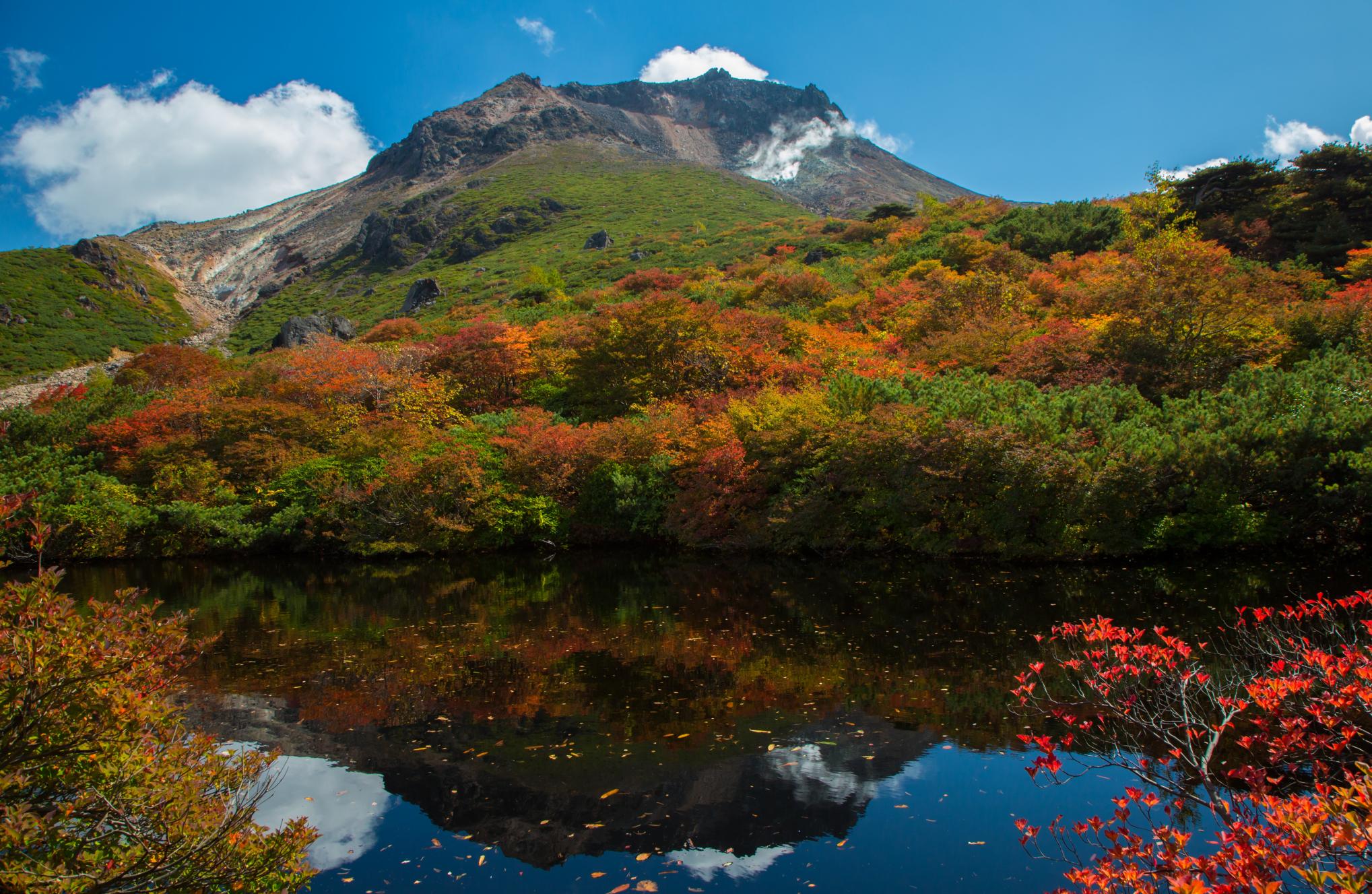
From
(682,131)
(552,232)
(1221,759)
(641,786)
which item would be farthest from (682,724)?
(682,131)

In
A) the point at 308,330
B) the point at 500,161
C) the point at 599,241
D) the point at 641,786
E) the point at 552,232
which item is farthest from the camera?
the point at 500,161

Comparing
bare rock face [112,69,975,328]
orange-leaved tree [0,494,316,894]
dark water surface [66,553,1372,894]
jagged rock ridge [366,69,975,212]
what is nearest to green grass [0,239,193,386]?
bare rock face [112,69,975,328]

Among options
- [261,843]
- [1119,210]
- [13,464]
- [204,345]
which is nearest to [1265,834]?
Result: [261,843]

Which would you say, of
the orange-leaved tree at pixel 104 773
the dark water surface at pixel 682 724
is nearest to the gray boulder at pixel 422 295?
the dark water surface at pixel 682 724

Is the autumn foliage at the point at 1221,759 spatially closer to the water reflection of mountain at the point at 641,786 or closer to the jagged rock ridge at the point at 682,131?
the water reflection of mountain at the point at 641,786

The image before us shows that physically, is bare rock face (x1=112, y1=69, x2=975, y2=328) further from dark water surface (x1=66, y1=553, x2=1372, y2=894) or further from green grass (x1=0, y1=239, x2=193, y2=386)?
dark water surface (x1=66, y1=553, x2=1372, y2=894)

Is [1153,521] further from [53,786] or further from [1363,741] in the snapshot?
[53,786]

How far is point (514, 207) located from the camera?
97812mm

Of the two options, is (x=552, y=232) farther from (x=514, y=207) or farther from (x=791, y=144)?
(x=791, y=144)

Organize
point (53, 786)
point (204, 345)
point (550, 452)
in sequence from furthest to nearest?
1. point (204, 345)
2. point (550, 452)
3. point (53, 786)

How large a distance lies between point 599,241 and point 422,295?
19.6 metres

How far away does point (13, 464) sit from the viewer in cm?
2866

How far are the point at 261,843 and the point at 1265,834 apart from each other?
4987 mm

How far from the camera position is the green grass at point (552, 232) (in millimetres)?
68750
